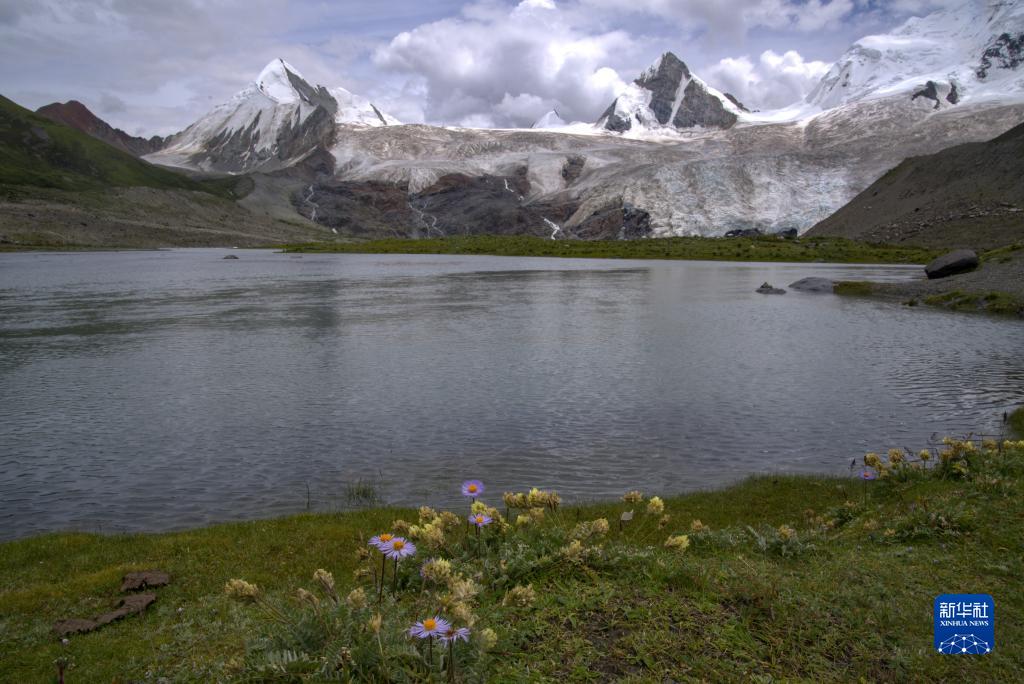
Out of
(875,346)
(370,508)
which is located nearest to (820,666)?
(370,508)

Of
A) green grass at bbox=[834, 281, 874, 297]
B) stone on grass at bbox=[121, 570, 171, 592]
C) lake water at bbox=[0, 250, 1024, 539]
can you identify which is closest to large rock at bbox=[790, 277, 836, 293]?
green grass at bbox=[834, 281, 874, 297]

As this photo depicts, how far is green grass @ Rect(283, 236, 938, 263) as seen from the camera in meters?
118

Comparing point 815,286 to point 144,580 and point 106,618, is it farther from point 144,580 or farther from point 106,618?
point 106,618

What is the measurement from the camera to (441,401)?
20953 mm

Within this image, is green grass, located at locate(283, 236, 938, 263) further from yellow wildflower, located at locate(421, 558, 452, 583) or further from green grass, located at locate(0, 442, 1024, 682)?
yellow wildflower, located at locate(421, 558, 452, 583)

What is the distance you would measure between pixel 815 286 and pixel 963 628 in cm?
6221

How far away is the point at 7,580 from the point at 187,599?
2.92m

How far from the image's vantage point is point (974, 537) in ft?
28.4

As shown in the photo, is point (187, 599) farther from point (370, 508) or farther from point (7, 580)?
point (370, 508)

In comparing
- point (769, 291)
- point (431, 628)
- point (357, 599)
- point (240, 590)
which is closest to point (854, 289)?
point (769, 291)

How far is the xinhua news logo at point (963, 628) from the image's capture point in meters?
5.89

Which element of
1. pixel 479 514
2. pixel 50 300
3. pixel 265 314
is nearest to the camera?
pixel 479 514

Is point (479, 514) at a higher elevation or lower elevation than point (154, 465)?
higher

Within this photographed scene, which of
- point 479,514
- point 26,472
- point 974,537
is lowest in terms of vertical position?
point 26,472
